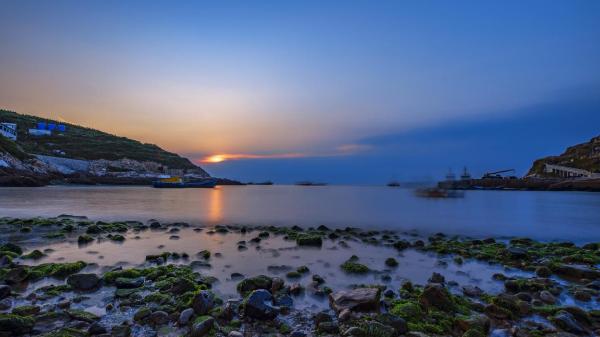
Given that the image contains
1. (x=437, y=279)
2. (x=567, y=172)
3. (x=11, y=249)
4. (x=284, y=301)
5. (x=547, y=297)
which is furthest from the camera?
(x=567, y=172)

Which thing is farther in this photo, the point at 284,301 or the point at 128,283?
the point at 128,283

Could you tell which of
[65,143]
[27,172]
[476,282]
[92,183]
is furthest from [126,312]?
[65,143]

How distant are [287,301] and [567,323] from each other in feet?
19.1

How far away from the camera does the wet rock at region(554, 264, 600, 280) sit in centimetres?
971

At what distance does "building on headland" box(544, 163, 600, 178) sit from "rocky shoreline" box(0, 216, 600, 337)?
123330 mm

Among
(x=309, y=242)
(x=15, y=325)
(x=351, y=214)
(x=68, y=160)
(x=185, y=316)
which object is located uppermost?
(x=68, y=160)

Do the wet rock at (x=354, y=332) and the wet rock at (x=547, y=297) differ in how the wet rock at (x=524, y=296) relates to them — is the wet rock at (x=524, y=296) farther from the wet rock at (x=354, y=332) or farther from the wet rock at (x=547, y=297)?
the wet rock at (x=354, y=332)

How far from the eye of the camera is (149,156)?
495ft

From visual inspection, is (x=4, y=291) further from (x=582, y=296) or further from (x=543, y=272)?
(x=543, y=272)

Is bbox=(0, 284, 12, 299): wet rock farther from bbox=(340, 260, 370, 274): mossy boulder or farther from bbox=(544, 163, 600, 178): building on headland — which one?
bbox=(544, 163, 600, 178): building on headland

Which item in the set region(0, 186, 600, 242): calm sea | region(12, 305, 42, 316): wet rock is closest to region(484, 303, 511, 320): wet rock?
region(12, 305, 42, 316): wet rock

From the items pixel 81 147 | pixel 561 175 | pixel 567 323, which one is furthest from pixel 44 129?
pixel 561 175

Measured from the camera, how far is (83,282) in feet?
26.7

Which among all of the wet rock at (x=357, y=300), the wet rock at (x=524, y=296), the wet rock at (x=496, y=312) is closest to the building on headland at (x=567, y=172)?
the wet rock at (x=524, y=296)
